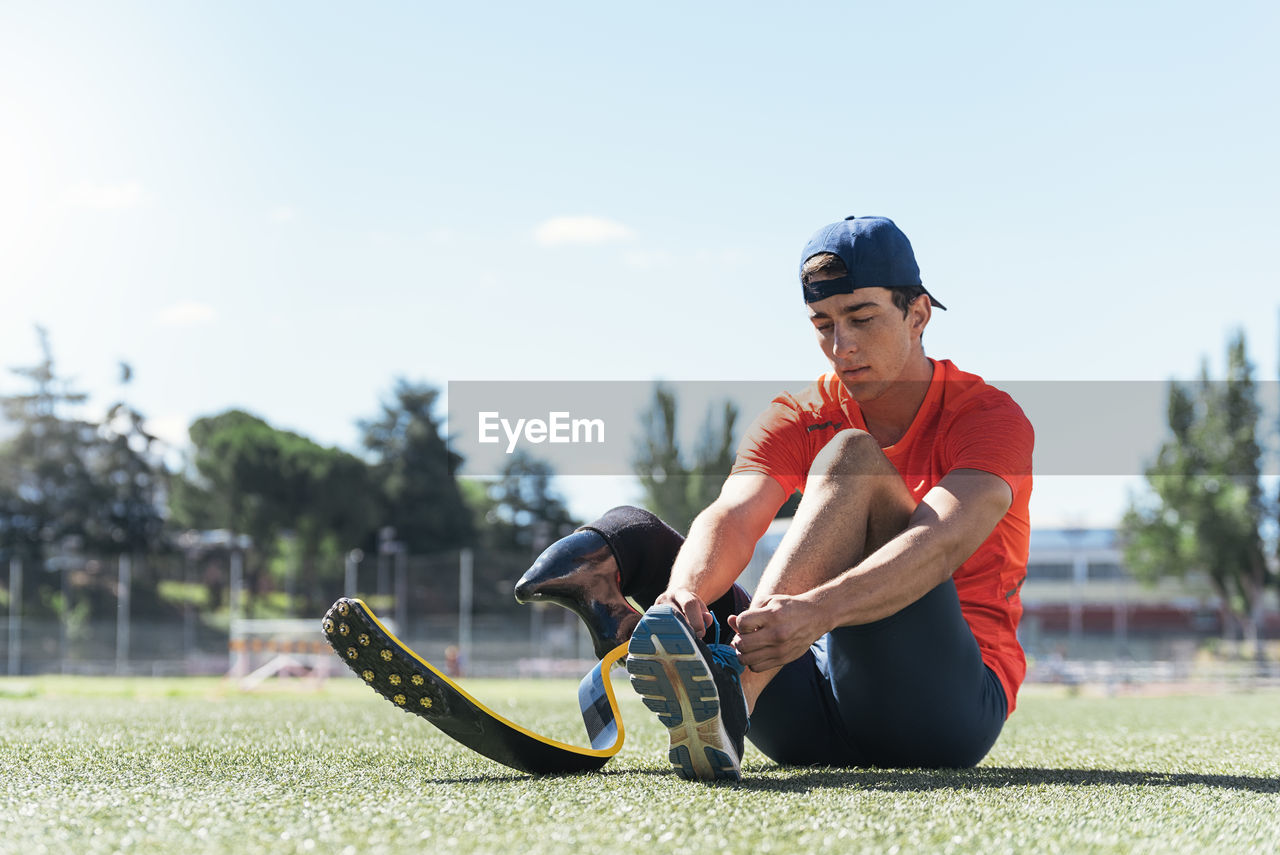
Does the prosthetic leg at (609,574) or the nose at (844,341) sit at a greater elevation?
the nose at (844,341)

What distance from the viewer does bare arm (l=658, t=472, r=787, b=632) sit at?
2.02 m

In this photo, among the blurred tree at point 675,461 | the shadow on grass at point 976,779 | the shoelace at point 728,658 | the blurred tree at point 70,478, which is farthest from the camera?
the blurred tree at point 70,478

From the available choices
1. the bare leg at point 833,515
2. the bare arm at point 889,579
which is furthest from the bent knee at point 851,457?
the bare arm at point 889,579

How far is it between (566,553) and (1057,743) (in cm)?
210

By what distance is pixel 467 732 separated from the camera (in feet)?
6.64

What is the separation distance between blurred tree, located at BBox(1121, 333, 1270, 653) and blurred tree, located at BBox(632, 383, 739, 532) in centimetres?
1619

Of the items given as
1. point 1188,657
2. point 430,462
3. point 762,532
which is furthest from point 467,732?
point 430,462

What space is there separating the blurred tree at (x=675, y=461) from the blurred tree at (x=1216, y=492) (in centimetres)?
A: 1619

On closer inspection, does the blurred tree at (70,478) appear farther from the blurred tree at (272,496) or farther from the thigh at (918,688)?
the thigh at (918,688)

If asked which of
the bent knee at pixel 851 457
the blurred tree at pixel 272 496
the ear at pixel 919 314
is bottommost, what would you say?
the blurred tree at pixel 272 496

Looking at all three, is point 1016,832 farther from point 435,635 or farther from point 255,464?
point 255,464

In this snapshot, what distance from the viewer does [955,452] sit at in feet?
7.00

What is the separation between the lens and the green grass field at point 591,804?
139 centimetres

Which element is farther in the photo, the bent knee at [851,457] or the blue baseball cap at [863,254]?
the blue baseball cap at [863,254]
